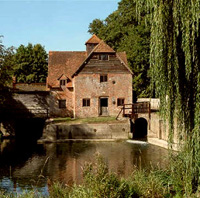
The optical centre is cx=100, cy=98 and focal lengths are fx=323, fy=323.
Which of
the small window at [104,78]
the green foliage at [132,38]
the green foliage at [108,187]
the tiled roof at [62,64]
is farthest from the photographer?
the green foliage at [132,38]

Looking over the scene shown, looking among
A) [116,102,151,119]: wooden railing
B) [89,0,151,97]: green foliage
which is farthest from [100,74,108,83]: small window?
[89,0,151,97]: green foliage

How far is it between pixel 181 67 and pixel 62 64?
28.4 m

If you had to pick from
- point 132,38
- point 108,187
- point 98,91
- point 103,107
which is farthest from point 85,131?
point 108,187

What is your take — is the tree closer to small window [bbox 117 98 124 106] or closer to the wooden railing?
small window [bbox 117 98 124 106]

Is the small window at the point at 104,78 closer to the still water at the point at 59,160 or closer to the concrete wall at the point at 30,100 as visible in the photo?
the concrete wall at the point at 30,100

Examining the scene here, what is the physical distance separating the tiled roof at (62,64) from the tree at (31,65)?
55.0 feet

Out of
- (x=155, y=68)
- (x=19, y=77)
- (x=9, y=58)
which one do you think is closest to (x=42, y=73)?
(x=19, y=77)

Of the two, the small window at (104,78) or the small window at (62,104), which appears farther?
the small window at (62,104)

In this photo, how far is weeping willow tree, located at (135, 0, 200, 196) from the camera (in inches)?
342

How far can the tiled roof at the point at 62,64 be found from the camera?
35.3m

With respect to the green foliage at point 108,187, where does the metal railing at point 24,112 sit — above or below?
above

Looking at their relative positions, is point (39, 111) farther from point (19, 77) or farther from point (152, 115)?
point (19, 77)

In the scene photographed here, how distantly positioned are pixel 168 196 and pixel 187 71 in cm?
360

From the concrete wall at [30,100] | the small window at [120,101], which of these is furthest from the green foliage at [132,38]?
the concrete wall at [30,100]
